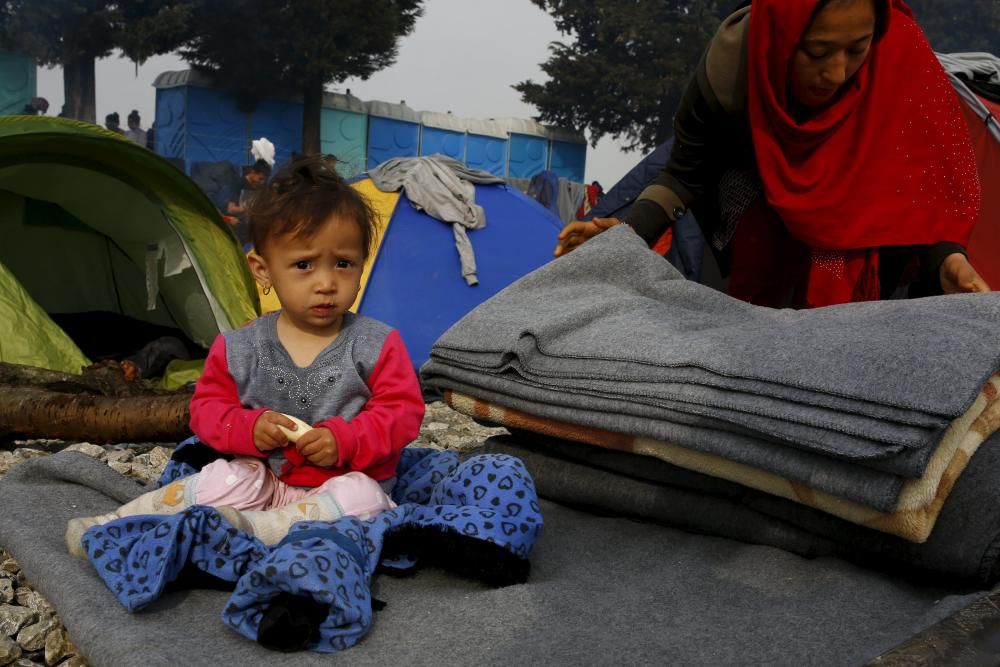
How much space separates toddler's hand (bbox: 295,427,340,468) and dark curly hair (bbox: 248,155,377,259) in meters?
0.40

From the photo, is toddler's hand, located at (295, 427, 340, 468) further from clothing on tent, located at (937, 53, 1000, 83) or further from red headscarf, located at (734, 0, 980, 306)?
clothing on tent, located at (937, 53, 1000, 83)

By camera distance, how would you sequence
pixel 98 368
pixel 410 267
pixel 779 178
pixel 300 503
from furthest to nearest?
pixel 410 267 < pixel 98 368 < pixel 779 178 < pixel 300 503

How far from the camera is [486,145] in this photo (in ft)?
72.1

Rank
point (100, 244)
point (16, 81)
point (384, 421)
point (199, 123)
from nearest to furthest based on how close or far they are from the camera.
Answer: point (384, 421)
point (100, 244)
point (16, 81)
point (199, 123)

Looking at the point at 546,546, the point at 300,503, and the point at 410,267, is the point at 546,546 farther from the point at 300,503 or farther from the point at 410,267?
the point at 410,267

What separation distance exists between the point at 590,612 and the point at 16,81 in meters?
20.2

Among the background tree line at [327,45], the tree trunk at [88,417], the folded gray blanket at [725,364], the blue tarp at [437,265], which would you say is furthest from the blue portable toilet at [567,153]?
the folded gray blanket at [725,364]

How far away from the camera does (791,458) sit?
1688 millimetres

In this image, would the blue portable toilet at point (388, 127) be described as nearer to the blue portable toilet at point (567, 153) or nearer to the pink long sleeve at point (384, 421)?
the blue portable toilet at point (567, 153)

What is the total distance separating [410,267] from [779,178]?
2973mm

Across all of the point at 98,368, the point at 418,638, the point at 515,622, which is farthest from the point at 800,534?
the point at 98,368

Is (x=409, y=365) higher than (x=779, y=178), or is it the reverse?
(x=779, y=178)

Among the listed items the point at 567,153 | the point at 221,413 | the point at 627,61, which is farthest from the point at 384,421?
the point at 627,61

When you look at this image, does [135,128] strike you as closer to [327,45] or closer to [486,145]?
[327,45]
